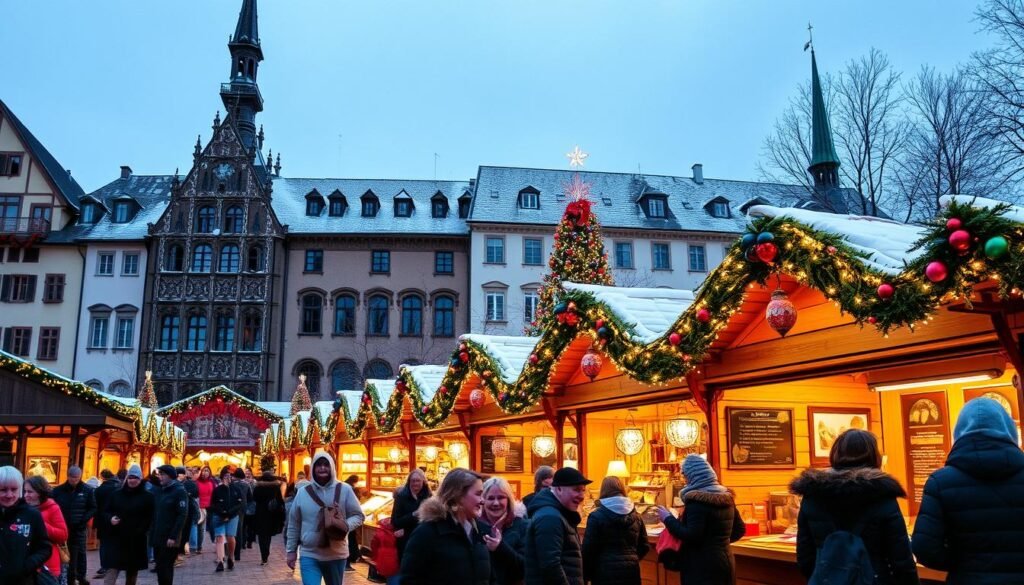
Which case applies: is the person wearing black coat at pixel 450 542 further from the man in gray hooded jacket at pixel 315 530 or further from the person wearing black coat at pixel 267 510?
the person wearing black coat at pixel 267 510

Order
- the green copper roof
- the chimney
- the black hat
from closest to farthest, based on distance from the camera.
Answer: the black hat, the green copper roof, the chimney

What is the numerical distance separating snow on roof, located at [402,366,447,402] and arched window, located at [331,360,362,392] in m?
31.3

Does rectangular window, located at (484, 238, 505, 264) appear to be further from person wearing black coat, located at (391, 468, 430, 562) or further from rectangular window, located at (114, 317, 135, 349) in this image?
person wearing black coat, located at (391, 468, 430, 562)

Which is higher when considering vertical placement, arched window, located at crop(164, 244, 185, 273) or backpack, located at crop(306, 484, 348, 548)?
arched window, located at crop(164, 244, 185, 273)

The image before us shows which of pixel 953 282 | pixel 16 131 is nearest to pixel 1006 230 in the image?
pixel 953 282

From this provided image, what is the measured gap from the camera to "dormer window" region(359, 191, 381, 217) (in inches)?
1975

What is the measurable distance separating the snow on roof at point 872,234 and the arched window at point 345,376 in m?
41.6

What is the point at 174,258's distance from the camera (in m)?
47.4

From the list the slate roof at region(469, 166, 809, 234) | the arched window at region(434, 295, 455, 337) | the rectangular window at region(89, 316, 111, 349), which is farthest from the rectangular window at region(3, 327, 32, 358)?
the slate roof at region(469, 166, 809, 234)

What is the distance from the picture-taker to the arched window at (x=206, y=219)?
1882 inches

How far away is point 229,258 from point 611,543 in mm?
44835

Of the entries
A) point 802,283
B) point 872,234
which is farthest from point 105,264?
point 872,234

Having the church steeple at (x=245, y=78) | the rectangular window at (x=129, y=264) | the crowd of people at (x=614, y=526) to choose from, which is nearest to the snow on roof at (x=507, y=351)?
the crowd of people at (x=614, y=526)

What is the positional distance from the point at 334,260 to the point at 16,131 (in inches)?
721
